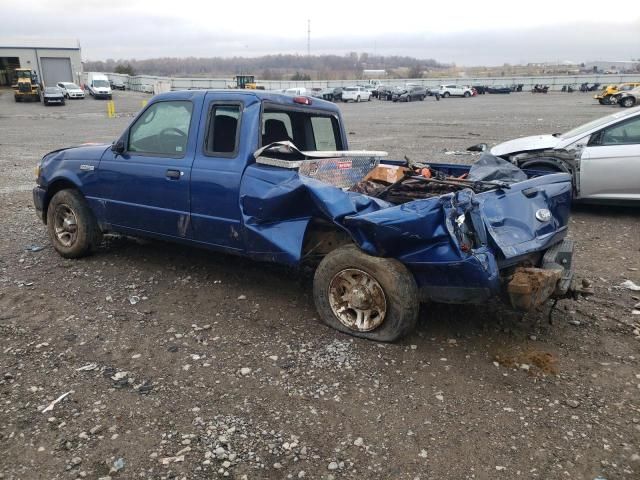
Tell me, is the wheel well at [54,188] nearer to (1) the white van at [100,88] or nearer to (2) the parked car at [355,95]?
(1) the white van at [100,88]

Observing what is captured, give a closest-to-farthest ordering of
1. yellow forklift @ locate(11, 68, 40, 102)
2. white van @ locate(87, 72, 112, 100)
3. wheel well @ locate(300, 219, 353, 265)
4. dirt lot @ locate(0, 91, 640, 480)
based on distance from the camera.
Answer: dirt lot @ locate(0, 91, 640, 480) → wheel well @ locate(300, 219, 353, 265) → yellow forklift @ locate(11, 68, 40, 102) → white van @ locate(87, 72, 112, 100)

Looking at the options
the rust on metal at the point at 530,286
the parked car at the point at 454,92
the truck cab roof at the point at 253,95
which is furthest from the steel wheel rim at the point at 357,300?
the parked car at the point at 454,92

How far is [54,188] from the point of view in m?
6.23

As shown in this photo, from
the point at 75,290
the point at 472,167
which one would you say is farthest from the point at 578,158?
the point at 75,290

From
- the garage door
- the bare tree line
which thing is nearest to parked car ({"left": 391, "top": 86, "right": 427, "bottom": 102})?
the garage door

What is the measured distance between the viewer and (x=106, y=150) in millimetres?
5727

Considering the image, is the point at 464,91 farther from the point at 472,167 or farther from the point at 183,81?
the point at 472,167

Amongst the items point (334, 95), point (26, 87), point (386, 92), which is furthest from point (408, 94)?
point (26, 87)

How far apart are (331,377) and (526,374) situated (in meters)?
1.36

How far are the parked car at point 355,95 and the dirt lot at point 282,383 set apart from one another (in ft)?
163

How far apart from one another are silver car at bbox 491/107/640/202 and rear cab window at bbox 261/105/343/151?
3.56 meters

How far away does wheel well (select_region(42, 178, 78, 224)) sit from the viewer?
604cm

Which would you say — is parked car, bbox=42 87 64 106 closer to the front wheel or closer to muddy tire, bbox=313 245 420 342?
the front wheel

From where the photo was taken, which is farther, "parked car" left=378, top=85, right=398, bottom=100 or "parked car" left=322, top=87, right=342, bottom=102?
"parked car" left=378, top=85, right=398, bottom=100
